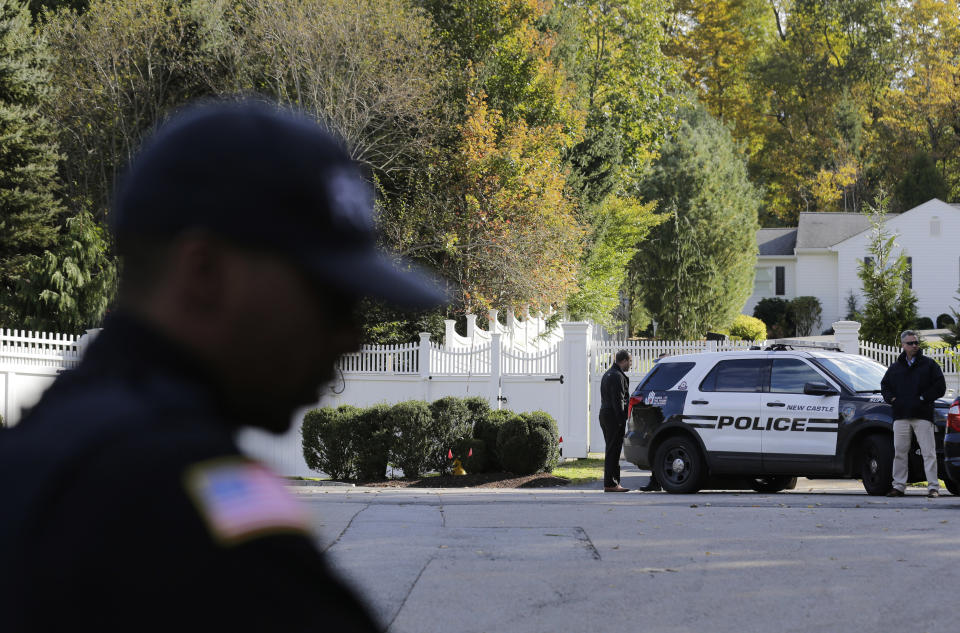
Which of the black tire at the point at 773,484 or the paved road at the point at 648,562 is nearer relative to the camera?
the paved road at the point at 648,562

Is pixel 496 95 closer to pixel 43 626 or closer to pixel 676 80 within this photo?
pixel 676 80

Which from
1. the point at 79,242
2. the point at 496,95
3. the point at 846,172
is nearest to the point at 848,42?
the point at 846,172

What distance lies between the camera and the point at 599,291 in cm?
3712

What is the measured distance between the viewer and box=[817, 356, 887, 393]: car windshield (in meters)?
14.4

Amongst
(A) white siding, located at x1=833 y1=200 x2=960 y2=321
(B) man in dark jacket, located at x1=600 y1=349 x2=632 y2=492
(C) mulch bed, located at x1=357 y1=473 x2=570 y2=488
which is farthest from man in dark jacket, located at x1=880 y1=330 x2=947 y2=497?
(A) white siding, located at x1=833 y1=200 x2=960 y2=321

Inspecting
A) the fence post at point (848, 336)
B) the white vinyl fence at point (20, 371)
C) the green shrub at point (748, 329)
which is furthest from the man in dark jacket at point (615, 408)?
the green shrub at point (748, 329)

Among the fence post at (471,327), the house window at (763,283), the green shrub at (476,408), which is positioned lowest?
the green shrub at (476,408)

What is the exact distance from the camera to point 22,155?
29.6 metres

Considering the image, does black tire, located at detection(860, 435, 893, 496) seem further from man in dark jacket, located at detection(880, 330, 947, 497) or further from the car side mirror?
the car side mirror

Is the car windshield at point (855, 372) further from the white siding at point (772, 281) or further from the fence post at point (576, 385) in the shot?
the white siding at point (772, 281)

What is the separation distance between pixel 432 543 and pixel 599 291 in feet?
92.2

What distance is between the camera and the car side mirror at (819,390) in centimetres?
1416

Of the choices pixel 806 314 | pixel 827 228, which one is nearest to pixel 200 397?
pixel 806 314

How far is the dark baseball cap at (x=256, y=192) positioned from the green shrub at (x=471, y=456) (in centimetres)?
1543
